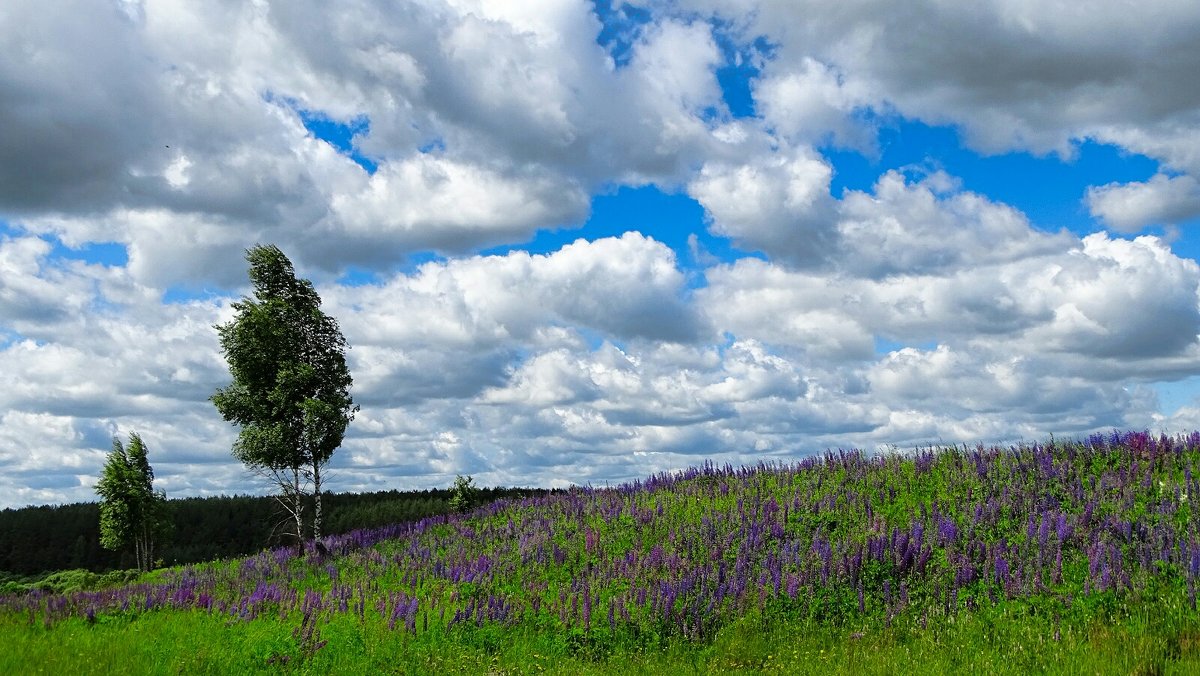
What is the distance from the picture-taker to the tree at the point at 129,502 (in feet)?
123

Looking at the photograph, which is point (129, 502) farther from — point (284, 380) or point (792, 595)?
point (792, 595)

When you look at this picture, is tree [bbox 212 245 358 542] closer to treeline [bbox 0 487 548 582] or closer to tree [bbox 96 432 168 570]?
tree [bbox 96 432 168 570]

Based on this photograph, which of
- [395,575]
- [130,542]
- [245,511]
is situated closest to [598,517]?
[395,575]

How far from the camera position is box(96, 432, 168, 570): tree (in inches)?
1478

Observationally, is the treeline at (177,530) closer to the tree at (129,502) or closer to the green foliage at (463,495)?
the tree at (129,502)

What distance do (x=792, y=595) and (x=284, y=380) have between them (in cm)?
2270

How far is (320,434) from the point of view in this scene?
102 ft

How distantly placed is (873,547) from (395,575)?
1288cm

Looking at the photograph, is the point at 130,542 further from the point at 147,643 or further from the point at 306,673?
the point at 306,673

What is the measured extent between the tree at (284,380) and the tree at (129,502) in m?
10.2

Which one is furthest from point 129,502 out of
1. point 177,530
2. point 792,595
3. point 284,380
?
point 177,530

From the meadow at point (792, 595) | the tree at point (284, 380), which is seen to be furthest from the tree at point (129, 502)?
the meadow at point (792, 595)

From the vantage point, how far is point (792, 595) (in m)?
13.3

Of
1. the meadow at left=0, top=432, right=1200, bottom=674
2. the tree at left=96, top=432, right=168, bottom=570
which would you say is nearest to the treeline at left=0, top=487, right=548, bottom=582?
the tree at left=96, top=432, right=168, bottom=570
